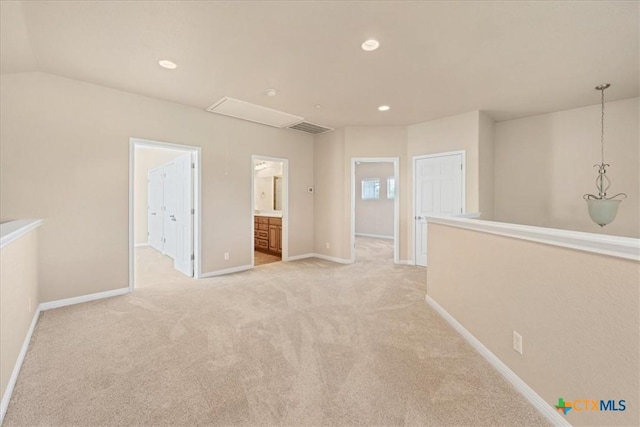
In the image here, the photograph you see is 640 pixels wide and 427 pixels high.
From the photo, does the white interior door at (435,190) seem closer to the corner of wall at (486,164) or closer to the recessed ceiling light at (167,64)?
the corner of wall at (486,164)

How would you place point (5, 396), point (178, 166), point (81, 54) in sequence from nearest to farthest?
point (5, 396)
point (81, 54)
point (178, 166)

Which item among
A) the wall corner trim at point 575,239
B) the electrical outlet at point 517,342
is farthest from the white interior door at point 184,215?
the electrical outlet at point 517,342

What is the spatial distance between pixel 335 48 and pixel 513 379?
2.95m

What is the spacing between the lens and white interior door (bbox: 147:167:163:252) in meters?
6.15

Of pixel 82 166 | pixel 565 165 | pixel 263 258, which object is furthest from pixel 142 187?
pixel 565 165

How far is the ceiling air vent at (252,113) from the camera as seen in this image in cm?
393

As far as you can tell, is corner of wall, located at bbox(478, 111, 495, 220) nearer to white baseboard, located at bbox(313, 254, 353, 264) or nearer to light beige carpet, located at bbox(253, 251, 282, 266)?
white baseboard, located at bbox(313, 254, 353, 264)

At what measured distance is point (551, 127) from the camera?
4371 millimetres

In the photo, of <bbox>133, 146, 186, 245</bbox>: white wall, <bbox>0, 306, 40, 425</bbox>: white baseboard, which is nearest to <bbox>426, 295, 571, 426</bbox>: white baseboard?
<bbox>0, 306, 40, 425</bbox>: white baseboard

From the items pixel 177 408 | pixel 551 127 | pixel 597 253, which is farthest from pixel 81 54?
pixel 551 127

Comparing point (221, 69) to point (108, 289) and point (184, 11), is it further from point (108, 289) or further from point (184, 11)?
point (108, 289)

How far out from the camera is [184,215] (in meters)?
4.41

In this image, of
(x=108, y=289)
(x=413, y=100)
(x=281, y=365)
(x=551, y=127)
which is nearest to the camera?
(x=281, y=365)

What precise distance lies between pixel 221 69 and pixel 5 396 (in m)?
3.05
